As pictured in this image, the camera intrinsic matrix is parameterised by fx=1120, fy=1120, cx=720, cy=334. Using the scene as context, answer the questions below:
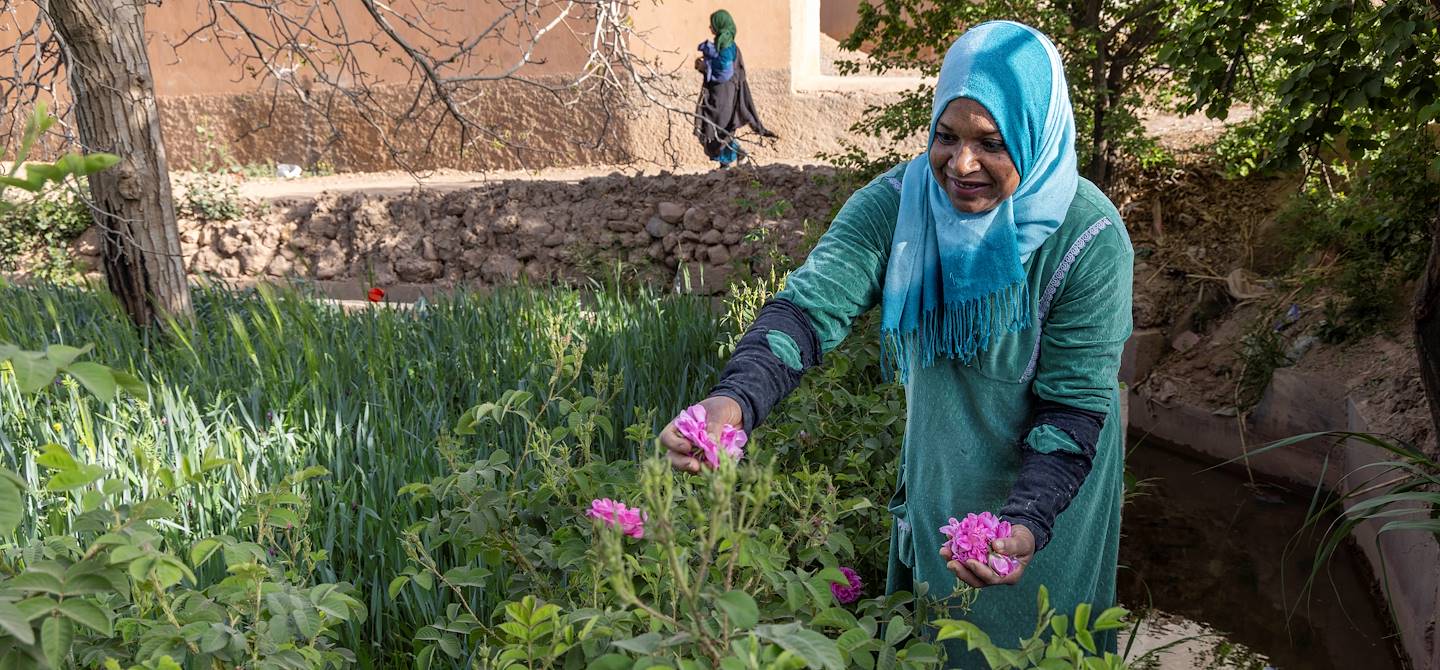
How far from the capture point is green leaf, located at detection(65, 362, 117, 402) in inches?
41.5

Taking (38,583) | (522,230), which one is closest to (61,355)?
(38,583)

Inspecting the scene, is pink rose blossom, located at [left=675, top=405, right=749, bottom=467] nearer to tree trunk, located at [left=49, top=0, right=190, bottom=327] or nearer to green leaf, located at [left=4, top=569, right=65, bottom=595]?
green leaf, located at [left=4, top=569, right=65, bottom=595]

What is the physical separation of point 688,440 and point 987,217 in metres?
0.65

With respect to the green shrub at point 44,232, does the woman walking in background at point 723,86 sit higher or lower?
higher

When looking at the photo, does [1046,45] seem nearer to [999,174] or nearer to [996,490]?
[999,174]

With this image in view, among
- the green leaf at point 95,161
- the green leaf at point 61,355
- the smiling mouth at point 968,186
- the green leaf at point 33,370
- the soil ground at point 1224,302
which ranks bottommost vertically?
the soil ground at point 1224,302

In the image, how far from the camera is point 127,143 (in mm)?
4590

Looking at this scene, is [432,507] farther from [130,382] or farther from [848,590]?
[130,382]

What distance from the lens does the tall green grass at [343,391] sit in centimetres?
247

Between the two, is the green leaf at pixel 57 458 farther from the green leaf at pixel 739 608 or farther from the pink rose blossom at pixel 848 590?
the pink rose blossom at pixel 848 590

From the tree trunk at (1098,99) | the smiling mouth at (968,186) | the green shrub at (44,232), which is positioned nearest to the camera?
the smiling mouth at (968,186)

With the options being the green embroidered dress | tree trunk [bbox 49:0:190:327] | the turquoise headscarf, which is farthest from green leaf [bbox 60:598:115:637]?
the turquoise headscarf

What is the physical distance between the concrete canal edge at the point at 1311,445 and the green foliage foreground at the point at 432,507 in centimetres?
177

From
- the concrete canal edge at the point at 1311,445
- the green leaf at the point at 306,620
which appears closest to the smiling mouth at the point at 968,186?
the green leaf at the point at 306,620
